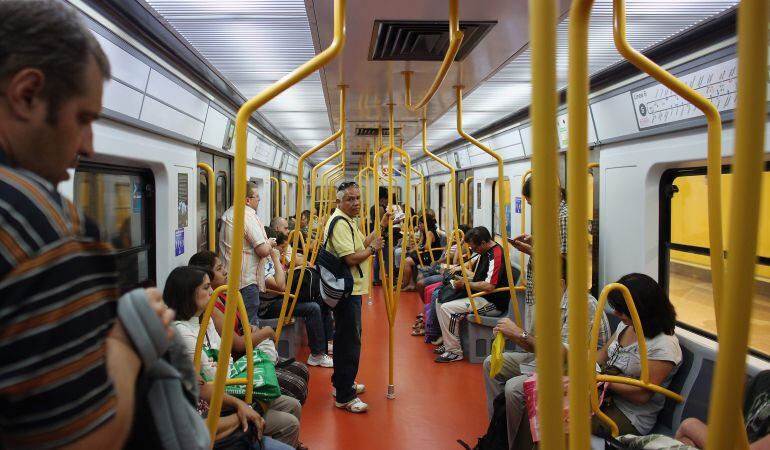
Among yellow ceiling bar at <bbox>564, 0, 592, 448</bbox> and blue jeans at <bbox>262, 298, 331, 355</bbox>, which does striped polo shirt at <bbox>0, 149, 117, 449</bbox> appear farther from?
blue jeans at <bbox>262, 298, 331, 355</bbox>

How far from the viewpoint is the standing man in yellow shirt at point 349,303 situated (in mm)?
3695

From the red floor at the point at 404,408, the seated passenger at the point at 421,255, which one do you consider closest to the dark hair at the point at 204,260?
the red floor at the point at 404,408

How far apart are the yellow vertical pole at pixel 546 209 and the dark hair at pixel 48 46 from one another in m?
0.58

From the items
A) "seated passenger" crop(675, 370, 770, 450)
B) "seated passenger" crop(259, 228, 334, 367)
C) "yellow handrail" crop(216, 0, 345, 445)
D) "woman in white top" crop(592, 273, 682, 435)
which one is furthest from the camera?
"seated passenger" crop(259, 228, 334, 367)

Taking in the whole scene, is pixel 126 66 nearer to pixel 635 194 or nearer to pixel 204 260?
pixel 204 260

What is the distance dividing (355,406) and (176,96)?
97.0 inches

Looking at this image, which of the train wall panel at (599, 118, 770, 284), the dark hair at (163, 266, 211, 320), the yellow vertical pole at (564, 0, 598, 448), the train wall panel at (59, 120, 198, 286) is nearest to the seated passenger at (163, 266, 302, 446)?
the dark hair at (163, 266, 211, 320)

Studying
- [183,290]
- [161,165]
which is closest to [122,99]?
[161,165]

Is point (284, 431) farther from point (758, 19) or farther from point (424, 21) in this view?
point (758, 19)

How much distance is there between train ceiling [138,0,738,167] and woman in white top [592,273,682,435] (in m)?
1.23

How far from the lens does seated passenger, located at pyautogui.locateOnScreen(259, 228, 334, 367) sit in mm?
4816

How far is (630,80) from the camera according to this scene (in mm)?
3625

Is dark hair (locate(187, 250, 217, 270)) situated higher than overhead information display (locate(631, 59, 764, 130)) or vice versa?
overhead information display (locate(631, 59, 764, 130))

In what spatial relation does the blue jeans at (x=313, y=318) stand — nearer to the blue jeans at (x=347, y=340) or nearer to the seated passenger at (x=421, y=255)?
the blue jeans at (x=347, y=340)
